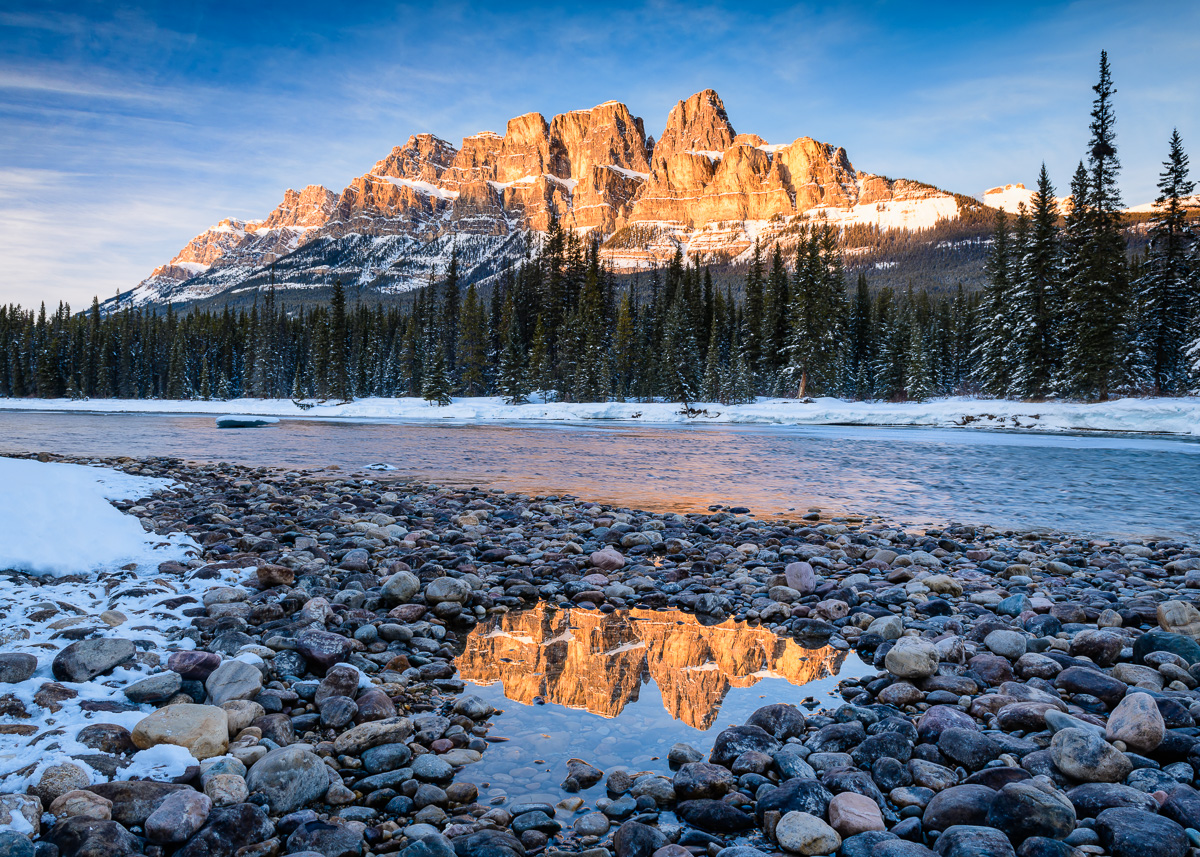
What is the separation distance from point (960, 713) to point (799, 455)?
17.0m

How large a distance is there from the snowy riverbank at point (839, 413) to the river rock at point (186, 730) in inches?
1395

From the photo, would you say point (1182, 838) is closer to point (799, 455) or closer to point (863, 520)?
point (863, 520)

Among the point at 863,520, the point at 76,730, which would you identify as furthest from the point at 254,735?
the point at 863,520

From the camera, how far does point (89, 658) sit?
132 inches

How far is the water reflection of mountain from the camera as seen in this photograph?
387cm

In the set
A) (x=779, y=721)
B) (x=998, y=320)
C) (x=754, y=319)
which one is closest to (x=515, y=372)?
(x=754, y=319)

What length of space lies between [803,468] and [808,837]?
47.6 ft

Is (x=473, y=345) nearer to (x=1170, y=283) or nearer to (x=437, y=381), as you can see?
(x=437, y=381)

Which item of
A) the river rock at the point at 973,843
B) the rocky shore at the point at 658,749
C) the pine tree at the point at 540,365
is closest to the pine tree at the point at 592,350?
the pine tree at the point at 540,365

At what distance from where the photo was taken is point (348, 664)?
3846 millimetres

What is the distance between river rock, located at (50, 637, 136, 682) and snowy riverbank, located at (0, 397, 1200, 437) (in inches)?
1406

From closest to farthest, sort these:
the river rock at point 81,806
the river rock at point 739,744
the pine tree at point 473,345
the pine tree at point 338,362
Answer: the river rock at point 81,806 → the river rock at point 739,744 → the pine tree at point 473,345 → the pine tree at point 338,362

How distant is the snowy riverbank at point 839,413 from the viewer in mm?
29531

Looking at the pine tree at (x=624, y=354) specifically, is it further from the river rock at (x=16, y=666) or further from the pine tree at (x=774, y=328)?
the river rock at (x=16, y=666)
